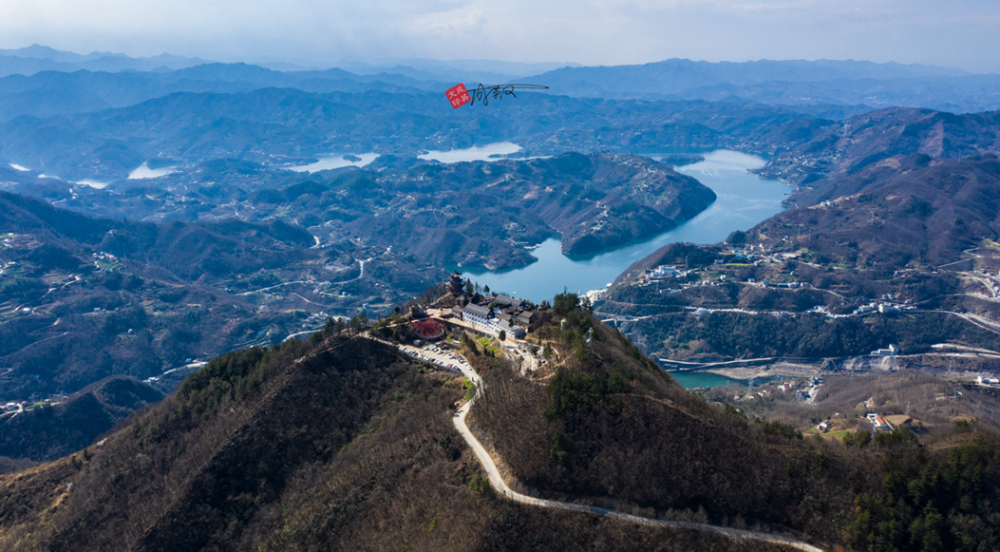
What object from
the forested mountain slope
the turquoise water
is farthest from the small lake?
the forested mountain slope

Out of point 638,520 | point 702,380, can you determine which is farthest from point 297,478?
point 702,380

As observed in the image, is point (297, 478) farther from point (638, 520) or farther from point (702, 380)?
point (702, 380)

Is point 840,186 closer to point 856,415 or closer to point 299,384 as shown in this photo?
point 856,415

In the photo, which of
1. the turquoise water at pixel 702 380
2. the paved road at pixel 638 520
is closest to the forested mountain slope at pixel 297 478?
the paved road at pixel 638 520

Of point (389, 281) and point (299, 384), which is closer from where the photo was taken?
point (299, 384)

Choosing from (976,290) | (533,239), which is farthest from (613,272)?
(976,290)

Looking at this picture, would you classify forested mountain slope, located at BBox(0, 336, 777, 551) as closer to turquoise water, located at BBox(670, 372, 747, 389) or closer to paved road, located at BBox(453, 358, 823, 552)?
paved road, located at BBox(453, 358, 823, 552)

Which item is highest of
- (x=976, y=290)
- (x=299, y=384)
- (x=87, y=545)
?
(x=299, y=384)

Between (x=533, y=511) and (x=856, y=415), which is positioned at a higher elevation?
(x=533, y=511)
